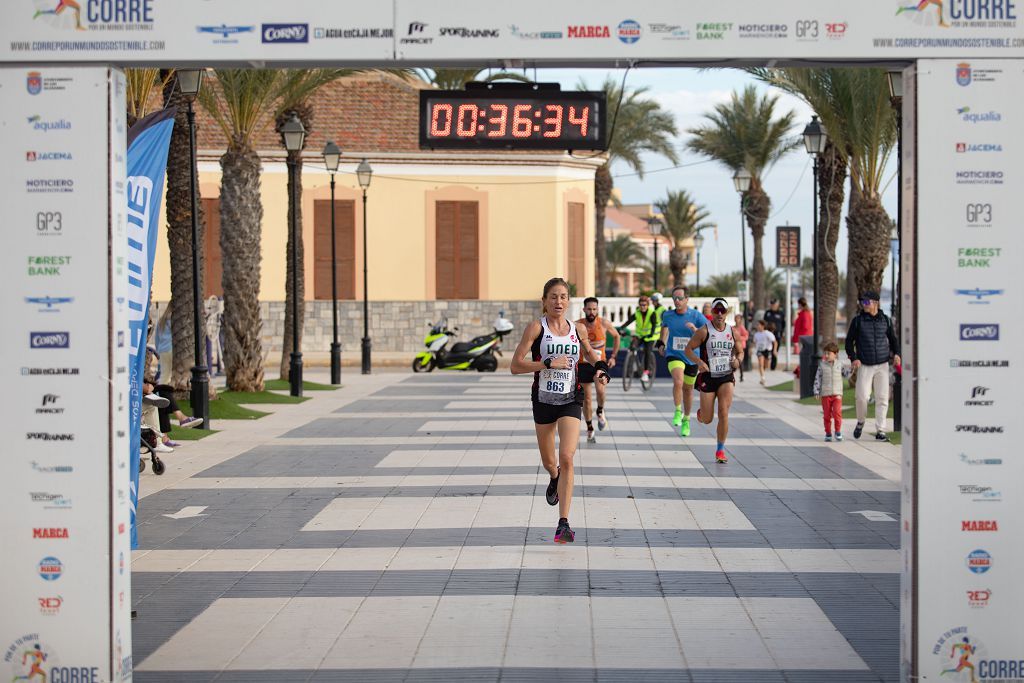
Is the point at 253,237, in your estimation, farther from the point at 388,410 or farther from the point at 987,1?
the point at 987,1

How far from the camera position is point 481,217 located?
40281mm

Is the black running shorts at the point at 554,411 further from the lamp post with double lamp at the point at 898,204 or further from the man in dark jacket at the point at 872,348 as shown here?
the man in dark jacket at the point at 872,348

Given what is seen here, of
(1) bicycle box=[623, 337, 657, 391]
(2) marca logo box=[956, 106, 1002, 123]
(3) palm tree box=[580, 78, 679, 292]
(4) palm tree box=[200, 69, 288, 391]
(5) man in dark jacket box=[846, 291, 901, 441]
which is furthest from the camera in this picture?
(3) palm tree box=[580, 78, 679, 292]

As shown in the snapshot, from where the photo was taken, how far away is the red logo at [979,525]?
5.80 m

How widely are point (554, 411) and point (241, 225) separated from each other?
14.7 metres

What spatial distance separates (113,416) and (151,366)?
382 inches

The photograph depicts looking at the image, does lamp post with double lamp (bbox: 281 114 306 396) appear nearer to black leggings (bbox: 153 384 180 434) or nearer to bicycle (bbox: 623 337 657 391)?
bicycle (bbox: 623 337 657 391)

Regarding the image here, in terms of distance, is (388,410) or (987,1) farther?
(388,410)

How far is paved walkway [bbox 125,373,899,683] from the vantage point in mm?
6574

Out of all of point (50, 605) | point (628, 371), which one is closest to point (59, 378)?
point (50, 605)

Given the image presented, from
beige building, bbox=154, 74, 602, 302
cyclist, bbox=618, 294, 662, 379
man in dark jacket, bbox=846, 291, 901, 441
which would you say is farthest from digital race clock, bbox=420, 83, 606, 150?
beige building, bbox=154, 74, 602, 302

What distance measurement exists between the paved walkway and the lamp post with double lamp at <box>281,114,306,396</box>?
333 inches

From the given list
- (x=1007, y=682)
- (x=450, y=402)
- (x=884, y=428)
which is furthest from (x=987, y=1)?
(x=450, y=402)

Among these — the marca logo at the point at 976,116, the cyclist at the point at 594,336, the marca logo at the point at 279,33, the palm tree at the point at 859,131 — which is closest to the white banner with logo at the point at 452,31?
the marca logo at the point at 279,33
